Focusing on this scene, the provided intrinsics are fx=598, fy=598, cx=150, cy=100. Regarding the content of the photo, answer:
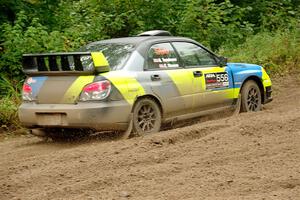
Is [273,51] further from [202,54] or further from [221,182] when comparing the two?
[221,182]

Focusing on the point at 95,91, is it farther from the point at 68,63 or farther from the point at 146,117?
the point at 146,117

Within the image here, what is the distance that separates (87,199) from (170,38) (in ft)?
15.5

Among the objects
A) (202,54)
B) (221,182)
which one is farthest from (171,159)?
(202,54)

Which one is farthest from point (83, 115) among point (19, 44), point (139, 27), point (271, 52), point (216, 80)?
point (271, 52)

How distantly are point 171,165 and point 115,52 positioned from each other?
10.0 feet

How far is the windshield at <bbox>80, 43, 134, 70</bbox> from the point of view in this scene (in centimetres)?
847

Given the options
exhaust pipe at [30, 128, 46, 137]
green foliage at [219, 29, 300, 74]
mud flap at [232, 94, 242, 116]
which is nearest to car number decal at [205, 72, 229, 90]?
mud flap at [232, 94, 242, 116]

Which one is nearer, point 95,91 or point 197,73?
point 95,91

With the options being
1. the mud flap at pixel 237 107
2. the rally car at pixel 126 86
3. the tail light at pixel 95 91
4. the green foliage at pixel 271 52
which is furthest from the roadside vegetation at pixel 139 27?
the mud flap at pixel 237 107

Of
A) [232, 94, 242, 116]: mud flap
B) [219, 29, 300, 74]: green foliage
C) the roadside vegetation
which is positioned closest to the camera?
[232, 94, 242, 116]: mud flap

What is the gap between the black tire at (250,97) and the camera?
10148 millimetres

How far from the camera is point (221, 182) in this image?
5.39m

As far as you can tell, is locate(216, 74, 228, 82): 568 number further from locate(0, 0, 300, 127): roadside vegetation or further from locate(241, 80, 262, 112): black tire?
locate(0, 0, 300, 127): roadside vegetation

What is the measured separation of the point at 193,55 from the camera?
954 cm
